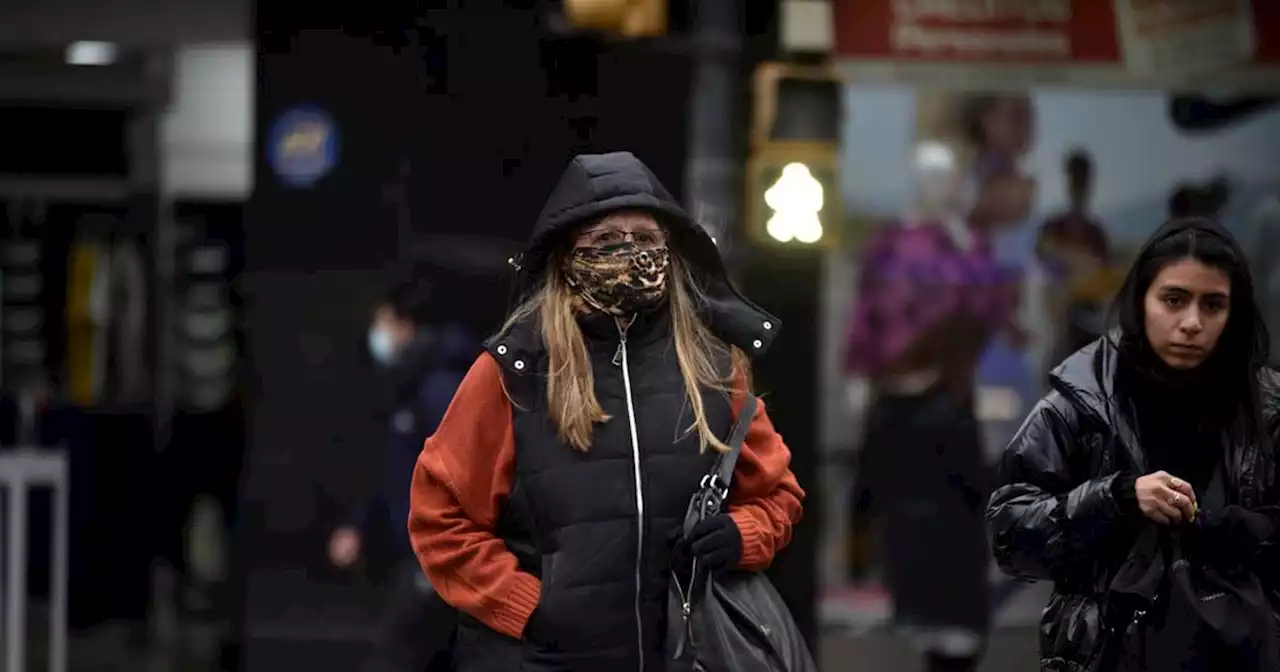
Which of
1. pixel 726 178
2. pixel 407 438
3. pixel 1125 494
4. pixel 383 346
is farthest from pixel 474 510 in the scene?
pixel 383 346

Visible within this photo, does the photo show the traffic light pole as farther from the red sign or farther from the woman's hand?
the woman's hand

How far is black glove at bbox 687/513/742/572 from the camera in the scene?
4484 mm

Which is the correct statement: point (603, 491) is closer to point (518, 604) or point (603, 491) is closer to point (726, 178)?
point (518, 604)

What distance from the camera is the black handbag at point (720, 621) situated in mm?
4523

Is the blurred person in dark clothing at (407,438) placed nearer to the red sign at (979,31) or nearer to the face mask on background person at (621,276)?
the red sign at (979,31)

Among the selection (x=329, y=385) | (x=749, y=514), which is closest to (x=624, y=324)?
(x=749, y=514)

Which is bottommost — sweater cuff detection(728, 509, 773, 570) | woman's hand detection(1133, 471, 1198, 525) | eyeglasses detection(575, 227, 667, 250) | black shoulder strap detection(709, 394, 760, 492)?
sweater cuff detection(728, 509, 773, 570)

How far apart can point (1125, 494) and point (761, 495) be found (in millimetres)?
757

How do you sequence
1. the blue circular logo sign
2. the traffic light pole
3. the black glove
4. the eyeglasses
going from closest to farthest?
1. the black glove
2. the eyeglasses
3. the traffic light pole
4. the blue circular logo sign

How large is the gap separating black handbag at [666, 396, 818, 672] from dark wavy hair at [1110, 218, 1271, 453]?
94 cm

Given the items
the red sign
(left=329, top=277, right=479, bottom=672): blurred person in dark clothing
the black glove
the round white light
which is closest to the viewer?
the black glove

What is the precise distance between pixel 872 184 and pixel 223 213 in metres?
5.71

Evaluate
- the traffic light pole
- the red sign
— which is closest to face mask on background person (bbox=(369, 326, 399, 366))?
the traffic light pole

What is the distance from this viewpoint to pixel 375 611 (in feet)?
33.7
